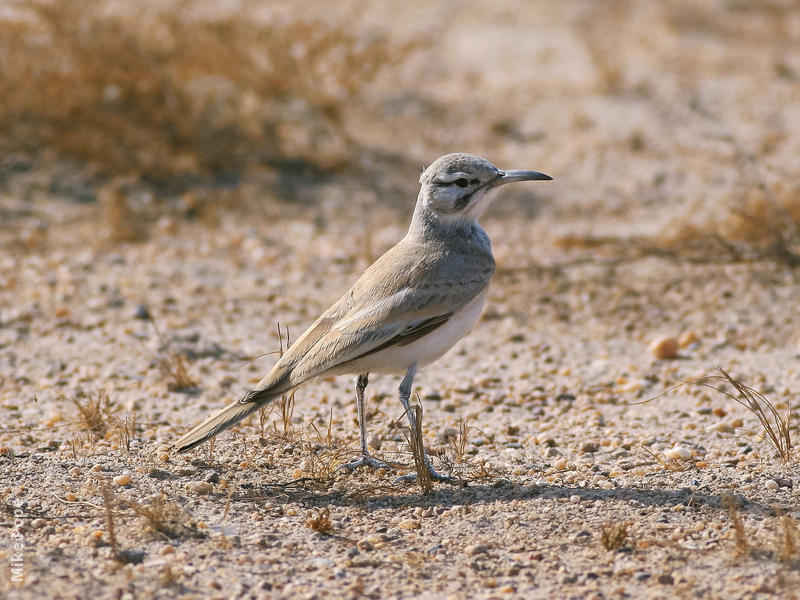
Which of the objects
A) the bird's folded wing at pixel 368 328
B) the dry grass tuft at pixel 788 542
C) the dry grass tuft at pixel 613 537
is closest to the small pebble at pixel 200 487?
the bird's folded wing at pixel 368 328

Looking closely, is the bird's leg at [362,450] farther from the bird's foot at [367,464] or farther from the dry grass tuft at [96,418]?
the dry grass tuft at [96,418]

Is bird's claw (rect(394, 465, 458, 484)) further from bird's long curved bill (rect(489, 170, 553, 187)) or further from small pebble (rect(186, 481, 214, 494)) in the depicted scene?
bird's long curved bill (rect(489, 170, 553, 187))

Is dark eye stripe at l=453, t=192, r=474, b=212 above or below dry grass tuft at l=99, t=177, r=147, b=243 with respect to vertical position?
below

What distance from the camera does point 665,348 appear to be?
670 cm

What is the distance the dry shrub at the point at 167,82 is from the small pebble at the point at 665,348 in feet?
13.4

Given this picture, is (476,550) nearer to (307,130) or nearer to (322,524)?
(322,524)

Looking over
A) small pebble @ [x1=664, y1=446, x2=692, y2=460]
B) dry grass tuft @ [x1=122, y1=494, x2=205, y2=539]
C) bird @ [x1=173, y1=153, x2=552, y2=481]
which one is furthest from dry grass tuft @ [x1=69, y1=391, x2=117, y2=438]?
small pebble @ [x1=664, y1=446, x2=692, y2=460]

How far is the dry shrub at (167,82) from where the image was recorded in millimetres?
9305

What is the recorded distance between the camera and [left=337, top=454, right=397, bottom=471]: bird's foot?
5.02 meters

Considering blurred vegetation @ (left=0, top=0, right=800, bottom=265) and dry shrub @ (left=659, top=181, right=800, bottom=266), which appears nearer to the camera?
dry shrub @ (left=659, top=181, right=800, bottom=266)

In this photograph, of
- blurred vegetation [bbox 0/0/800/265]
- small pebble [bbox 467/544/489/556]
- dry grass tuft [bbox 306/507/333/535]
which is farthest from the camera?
blurred vegetation [bbox 0/0/800/265]

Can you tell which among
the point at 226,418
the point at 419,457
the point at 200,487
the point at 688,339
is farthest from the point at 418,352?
the point at 688,339

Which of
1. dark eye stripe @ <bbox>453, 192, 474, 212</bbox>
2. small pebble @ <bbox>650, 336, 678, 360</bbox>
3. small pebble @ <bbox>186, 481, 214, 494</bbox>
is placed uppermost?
dark eye stripe @ <bbox>453, 192, 474, 212</bbox>

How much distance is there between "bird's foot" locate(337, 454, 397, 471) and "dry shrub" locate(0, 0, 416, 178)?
5279 millimetres
